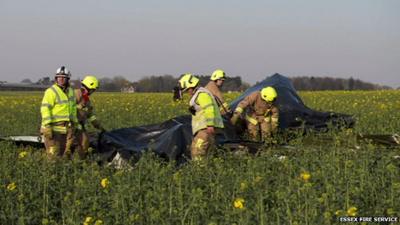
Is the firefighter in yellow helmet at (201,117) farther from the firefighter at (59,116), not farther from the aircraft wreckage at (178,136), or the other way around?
the firefighter at (59,116)

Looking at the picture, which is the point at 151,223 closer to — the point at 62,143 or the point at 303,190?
the point at 303,190

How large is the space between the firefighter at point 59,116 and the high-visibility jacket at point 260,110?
3463mm

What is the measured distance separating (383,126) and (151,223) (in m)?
9.40

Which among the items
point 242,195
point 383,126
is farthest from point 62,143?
point 383,126

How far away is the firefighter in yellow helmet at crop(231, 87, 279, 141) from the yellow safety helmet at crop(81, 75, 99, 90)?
2691mm

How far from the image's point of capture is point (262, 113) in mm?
11586

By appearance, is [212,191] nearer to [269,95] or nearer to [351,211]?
[351,211]

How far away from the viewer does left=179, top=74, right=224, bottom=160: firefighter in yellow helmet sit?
346 inches

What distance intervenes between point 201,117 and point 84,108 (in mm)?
2425

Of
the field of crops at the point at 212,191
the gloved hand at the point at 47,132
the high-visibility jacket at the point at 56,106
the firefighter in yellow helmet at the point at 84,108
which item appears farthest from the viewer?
the firefighter in yellow helmet at the point at 84,108

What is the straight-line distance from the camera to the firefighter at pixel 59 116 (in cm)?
921

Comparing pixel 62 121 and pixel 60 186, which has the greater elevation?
pixel 62 121

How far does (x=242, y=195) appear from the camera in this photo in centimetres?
596

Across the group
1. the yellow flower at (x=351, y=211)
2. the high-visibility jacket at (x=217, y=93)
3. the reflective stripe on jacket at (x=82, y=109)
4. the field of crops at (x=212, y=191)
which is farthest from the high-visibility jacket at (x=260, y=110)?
the yellow flower at (x=351, y=211)
